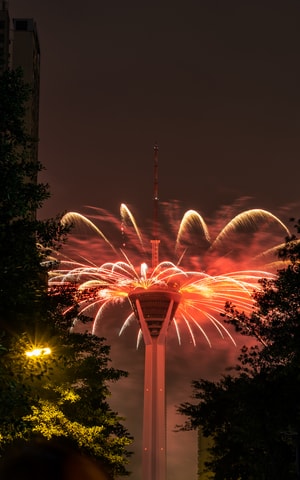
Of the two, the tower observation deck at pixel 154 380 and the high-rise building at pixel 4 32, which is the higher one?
the high-rise building at pixel 4 32

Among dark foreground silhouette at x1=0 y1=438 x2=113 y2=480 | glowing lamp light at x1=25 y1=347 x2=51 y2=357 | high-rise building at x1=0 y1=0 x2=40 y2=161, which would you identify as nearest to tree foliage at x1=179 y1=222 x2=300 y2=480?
glowing lamp light at x1=25 y1=347 x2=51 y2=357

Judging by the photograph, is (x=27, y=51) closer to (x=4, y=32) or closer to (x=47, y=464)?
(x=4, y=32)

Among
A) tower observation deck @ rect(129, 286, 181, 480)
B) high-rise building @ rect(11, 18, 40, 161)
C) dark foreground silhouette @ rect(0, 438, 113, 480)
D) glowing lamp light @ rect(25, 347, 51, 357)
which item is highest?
high-rise building @ rect(11, 18, 40, 161)

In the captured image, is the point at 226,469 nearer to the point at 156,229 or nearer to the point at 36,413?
the point at 36,413

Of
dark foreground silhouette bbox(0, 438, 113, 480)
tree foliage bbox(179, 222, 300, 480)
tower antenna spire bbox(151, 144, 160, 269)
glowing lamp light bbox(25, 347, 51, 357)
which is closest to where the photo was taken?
dark foreground silhouette bbox(0, 438, 113, 480)

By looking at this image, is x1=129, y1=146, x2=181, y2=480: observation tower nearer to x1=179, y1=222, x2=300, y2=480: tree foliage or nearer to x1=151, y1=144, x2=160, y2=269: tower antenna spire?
x1=151, y1=144, x2=160, y2=269: tower antenna spire

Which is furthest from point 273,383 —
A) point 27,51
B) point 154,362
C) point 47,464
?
point 27,51

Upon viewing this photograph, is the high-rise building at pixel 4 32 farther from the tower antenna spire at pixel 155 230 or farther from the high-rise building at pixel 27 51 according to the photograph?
the tower antenna spire at pixel 155 230

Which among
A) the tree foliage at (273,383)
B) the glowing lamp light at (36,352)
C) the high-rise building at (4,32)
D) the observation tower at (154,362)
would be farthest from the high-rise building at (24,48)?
the glowing lamp light at (36,352)

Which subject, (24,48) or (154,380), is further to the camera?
(24,48)
